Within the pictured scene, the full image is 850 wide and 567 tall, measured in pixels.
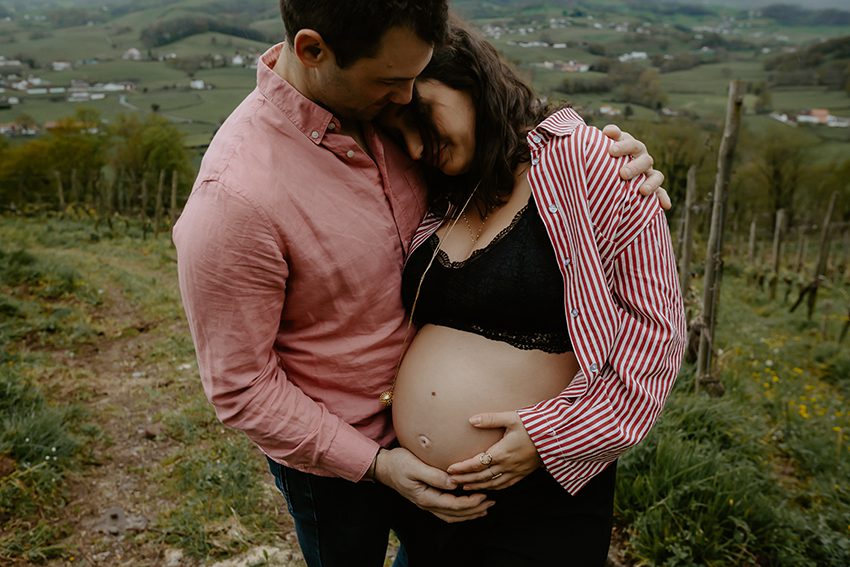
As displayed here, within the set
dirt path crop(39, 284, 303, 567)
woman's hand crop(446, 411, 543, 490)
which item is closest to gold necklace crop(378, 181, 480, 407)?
woman's hand crop(446, 411, 543, 490)

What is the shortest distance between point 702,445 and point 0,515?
12.0 feet

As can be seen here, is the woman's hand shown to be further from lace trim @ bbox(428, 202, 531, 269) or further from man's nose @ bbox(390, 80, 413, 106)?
man's nose @ bbox(390, 80, 413, 106)

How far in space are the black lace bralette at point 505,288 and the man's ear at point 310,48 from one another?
22.0 inches

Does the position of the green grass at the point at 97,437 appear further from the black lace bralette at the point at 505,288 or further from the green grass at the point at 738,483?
the black lace bralette at the point at 505,288

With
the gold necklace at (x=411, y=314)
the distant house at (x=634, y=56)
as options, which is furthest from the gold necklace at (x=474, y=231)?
the distant house at (x=634, y=56)

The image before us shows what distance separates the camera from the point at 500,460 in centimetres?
155

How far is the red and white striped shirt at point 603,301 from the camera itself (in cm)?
149

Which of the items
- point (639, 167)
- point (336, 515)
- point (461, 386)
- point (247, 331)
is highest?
point (639, 167)

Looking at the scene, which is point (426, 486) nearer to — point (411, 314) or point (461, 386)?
point (461, 386)

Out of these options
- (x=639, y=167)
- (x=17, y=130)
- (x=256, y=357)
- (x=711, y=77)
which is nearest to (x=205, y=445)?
(x=256, y=357)

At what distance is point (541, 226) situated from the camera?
159 cm

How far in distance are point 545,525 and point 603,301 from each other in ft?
2.04

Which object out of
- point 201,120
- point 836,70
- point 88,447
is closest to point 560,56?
point 836,70

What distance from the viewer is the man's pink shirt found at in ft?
4.35
